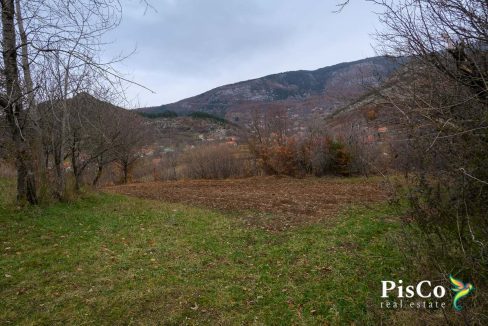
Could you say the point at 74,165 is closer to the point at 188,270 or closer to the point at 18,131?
the point at 18,131

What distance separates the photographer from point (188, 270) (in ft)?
16.2

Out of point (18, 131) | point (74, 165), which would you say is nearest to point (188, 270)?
point (18, 131)

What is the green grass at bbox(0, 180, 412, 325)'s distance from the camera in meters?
3.61

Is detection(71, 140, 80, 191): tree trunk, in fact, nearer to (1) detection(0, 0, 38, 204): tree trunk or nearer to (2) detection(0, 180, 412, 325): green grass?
(1) detection(0, 0, 38, 204): tree trunk

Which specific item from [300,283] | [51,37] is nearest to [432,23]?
[300,283]

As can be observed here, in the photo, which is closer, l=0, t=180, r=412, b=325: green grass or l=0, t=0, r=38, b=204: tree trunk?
l=0, t=180, r=412, b=325: green grass

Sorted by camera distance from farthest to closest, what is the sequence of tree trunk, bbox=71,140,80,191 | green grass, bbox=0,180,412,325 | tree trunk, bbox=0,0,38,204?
tree trunk, bbox=71,140,80,191 → tree trunk, bbox=0,0,38,204 → green grass, bbox=0,180,412,325

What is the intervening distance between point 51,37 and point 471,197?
5.82 metres

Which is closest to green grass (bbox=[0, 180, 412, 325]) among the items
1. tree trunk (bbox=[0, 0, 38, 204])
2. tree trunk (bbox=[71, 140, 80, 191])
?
tree trunk (bbox=[0, 0, 38, 204])

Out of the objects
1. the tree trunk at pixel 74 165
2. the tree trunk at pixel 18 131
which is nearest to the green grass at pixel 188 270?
the tree trunk at pixel 18 131

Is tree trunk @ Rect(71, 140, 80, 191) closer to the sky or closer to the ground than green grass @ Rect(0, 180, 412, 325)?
closer to the sky

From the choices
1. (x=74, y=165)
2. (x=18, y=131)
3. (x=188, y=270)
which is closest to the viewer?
(x=188, y=270)

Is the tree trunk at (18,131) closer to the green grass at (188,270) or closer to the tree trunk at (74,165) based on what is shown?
the green grass at (188,270)

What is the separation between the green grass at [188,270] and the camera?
3.61m
